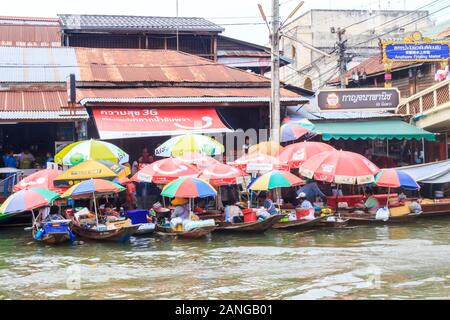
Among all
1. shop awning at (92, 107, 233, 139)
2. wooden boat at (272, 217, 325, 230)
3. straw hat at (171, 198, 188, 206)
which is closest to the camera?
straw hat at (171, 198, 188, 206)

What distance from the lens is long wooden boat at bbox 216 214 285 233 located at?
1507 centimetres

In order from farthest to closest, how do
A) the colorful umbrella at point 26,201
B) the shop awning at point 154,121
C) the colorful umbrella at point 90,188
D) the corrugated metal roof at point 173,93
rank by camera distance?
the corrugated metal roof at point 173,93
the shop awning at point 154,121
the colorful umbrella at point 90,188
the colorful umbrella at point 26,201

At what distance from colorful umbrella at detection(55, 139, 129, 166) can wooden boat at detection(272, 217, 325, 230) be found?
16.8ft

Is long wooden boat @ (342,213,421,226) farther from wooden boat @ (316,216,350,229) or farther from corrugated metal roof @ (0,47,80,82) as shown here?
corrugated metal roof @ (0,47,80,82)

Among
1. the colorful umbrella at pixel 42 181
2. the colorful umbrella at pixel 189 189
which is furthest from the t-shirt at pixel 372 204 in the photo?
the colorful umbrella at pixel 42 181

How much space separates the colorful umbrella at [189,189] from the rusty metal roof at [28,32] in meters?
14.8

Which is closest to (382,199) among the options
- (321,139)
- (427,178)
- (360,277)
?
(427,178)

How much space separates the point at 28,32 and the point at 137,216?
16.3 meters

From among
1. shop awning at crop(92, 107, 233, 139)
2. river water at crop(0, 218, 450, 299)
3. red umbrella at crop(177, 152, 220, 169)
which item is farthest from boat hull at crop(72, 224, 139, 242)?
shop awning at crop(92, 107, 233, 139)

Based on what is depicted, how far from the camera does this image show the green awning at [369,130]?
67.7 ft

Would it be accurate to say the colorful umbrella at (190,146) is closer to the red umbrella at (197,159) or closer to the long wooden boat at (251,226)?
the red umbrella at (197,159)

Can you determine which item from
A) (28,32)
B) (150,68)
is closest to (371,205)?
(150,68)

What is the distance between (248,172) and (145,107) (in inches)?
187

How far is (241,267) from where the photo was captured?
37.5ft
